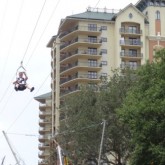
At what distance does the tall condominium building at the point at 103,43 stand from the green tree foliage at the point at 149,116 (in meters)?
62.8

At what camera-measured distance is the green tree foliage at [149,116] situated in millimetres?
39594

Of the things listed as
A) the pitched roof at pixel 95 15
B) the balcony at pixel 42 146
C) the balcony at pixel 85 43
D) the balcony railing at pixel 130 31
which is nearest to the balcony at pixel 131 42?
the balcony railing at pixel 130 31

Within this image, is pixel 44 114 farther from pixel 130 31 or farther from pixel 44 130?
pixel 130 31

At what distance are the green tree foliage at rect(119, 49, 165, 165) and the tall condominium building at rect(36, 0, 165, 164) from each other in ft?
206

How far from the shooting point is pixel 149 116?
40.6m

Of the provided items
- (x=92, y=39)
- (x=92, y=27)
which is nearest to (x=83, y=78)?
(x=92, y=39)

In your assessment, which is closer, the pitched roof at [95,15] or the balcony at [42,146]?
the pitched roof at [95,15]

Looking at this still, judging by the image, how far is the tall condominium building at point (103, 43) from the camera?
10756 centimetres

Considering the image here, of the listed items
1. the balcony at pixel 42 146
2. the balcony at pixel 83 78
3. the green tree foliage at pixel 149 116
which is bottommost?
the green tree foliage at pixel 149 116

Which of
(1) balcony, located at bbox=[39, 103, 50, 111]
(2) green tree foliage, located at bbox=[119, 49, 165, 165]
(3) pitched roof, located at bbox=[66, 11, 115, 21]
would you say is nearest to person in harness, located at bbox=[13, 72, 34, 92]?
(2) green tree foliage, located at bbox=[119, 49, 165, 165]

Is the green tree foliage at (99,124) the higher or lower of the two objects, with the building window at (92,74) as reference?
lower

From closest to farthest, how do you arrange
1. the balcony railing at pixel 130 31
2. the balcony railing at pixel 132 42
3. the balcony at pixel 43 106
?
1. the balcony railing at pixel 132 42
2. the balcony railing at pixel 130 31
3. the balcony at pixel 43 106

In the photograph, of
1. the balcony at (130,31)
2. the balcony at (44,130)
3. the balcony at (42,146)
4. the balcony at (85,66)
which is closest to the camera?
the balcony at (85,66)

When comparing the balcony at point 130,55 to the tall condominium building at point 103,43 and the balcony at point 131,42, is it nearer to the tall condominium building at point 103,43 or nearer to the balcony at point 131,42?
the tall condominium building at point 103,43
